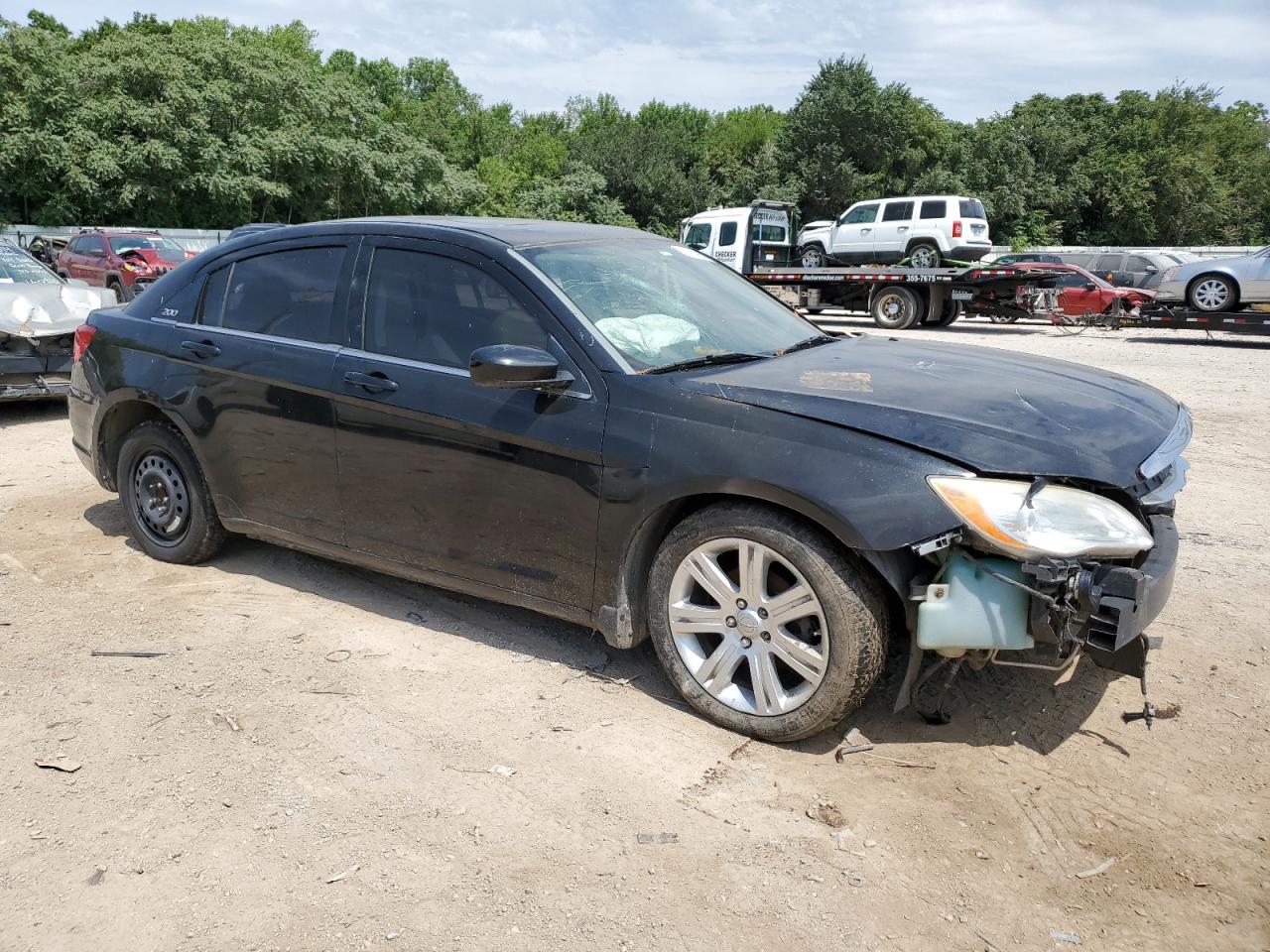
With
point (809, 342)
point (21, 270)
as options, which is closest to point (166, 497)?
point (809, 342)

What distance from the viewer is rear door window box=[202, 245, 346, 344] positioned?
4.29 metres

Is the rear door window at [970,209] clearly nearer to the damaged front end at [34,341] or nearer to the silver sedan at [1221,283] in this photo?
the silver sedan at [1221,283]

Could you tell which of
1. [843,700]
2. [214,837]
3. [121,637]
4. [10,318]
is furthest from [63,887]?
[10,318]

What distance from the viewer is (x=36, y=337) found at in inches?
339

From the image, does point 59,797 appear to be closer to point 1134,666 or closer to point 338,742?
point 338,742

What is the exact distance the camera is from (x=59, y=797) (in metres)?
3.09

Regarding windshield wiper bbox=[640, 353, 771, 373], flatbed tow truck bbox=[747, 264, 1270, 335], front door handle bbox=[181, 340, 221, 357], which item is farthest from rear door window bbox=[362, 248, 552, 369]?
flatbed tow truck bbox=[747, 264, 1270, 335]

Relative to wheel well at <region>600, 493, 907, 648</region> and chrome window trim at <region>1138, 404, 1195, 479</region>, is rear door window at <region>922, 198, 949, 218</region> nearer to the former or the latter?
chrome window trim at <region>1138, 404, 1195, 479</region>

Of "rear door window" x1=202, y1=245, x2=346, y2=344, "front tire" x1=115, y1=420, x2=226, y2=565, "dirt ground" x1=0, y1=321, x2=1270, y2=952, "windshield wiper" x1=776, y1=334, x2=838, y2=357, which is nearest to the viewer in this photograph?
"dirt ground" x1=0, y1=321, x2=1270, y2=952

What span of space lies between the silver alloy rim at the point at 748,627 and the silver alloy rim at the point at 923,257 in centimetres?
2343

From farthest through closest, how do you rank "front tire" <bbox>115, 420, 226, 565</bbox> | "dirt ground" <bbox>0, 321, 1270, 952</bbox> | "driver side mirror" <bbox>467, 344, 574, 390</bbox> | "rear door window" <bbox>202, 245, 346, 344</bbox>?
"front tire" <bbox>115, 420, 226, 565</bbox> < "rear door window" <bbox>202, 245, 346, 344</bbox> < "driver side mirror" <bbox>467, 344, 574, 390</bbox> < "dirt ground" <bbox>0, 321, 1270, 952</bbox>

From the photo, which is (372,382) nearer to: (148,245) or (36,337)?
(36,337)

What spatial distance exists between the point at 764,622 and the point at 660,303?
1.42 metres

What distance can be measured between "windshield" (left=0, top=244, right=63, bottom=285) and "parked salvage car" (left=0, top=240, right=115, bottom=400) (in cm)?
38
